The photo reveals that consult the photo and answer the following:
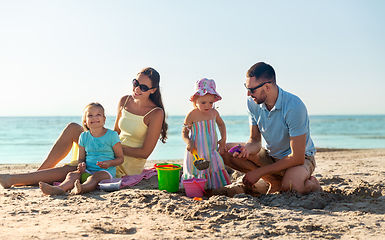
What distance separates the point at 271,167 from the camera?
3.62m

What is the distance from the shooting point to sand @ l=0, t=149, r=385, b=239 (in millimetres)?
2377

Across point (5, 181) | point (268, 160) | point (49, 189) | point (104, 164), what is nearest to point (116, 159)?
point (104, 164)

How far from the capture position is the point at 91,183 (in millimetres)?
3730

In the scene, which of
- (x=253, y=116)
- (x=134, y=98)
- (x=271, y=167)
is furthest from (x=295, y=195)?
(x=134, y=98)

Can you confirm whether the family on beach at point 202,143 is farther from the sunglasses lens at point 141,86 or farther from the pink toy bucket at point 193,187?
the pink toy bucket at point 193,187

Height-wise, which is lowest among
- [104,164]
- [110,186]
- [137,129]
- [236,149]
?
[110,186]

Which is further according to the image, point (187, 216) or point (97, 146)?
point (97, 146)

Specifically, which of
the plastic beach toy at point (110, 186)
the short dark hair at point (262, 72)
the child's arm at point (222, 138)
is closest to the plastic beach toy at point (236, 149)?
the child's arm at point (222, 138)

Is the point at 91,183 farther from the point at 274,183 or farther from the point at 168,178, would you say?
the point at 274,183

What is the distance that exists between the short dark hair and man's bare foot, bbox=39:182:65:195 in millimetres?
2465

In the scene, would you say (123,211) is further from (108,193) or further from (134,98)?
(134,98)

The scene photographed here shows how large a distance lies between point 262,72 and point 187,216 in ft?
5.96

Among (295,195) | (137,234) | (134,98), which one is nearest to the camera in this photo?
(137,234)

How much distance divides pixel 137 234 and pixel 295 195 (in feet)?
5.97
